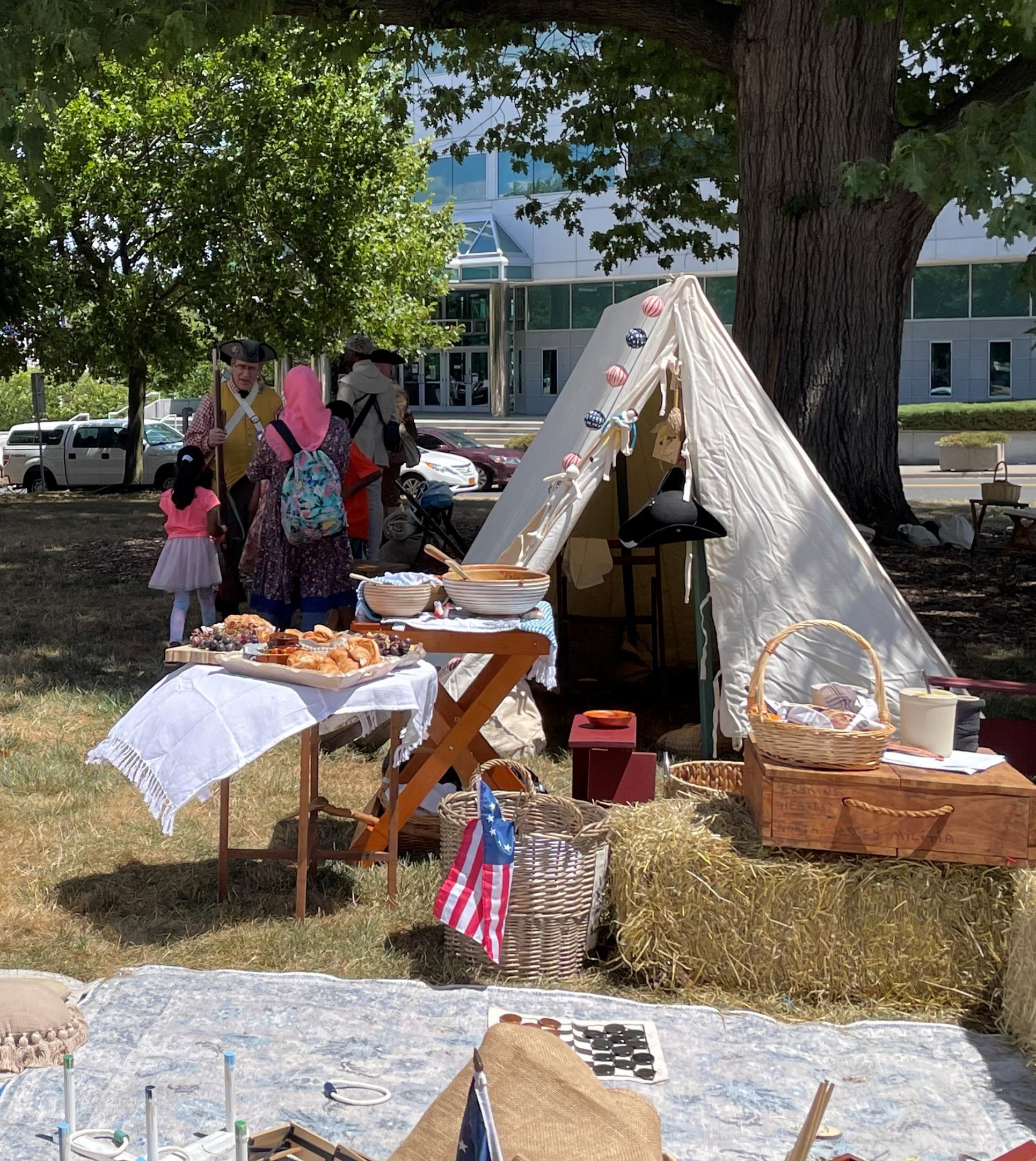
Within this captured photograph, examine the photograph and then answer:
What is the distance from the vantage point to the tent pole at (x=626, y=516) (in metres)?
8.27

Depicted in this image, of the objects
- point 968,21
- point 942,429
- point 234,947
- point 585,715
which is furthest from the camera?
point 942,429

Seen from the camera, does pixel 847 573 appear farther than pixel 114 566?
No

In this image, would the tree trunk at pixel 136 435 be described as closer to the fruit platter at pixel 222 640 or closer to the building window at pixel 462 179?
the building window at pixel 462 179

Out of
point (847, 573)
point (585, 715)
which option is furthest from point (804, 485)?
point (585, 715)

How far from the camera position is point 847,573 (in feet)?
19.3

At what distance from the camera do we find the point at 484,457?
2442 centimetres

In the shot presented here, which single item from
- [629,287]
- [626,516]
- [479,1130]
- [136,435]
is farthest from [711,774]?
[629,287]

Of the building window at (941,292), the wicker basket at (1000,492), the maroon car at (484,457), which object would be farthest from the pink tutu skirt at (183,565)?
the building window at (941,292)

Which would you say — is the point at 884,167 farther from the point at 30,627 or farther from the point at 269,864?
the point at 30,627

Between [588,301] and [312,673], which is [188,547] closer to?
[312,673]

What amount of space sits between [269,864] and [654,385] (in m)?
2.67

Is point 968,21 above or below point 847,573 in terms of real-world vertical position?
above

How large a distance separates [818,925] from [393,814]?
4.94ft

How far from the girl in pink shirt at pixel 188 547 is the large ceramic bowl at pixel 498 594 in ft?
11.3
